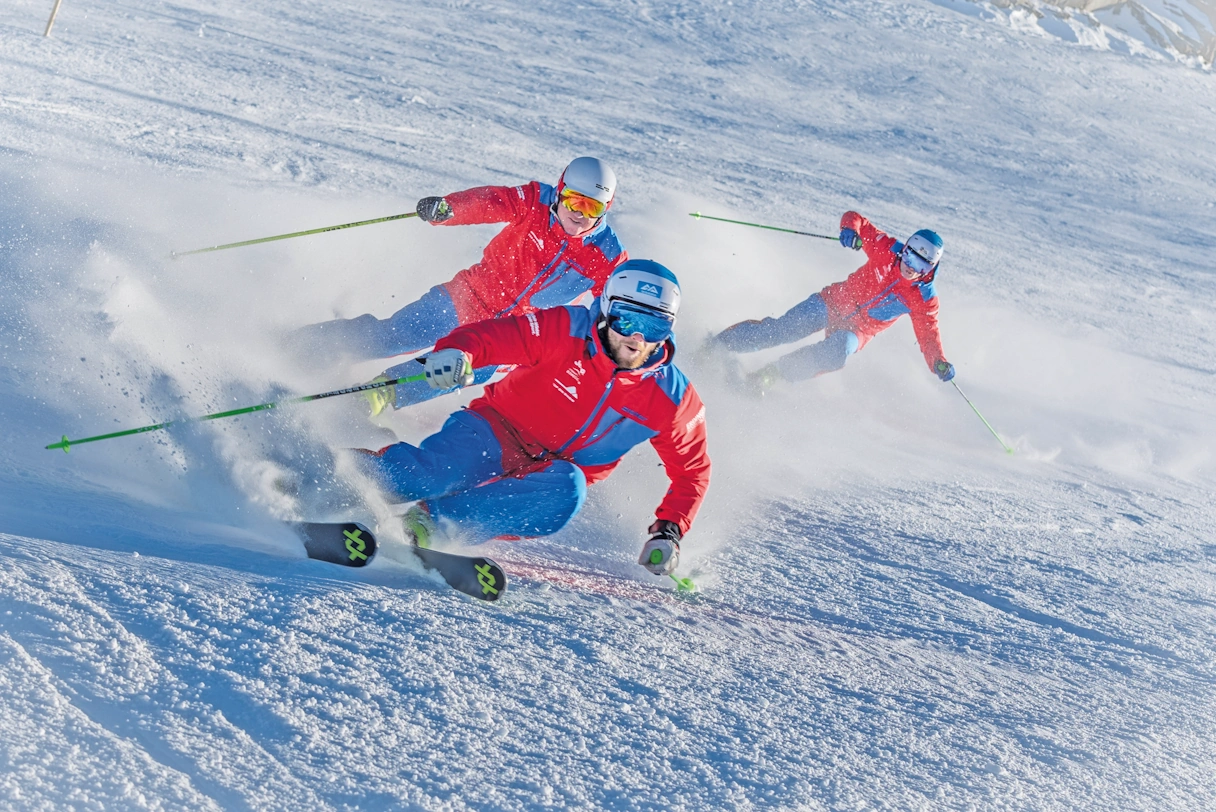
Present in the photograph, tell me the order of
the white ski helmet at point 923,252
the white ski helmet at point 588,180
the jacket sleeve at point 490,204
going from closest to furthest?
the white ski helmet at point 588,180 < the jacket sleeve at point 490,204 < the white ski helmet at point 923,252

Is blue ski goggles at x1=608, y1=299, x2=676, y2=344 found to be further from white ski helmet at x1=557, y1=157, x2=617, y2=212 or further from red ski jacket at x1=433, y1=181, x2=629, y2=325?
red ski jacket at x1=433, y1=181, x2=629, y2=325

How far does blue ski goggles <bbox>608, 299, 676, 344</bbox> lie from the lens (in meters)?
3.73

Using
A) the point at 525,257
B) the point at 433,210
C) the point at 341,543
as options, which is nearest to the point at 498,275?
the point at 525,257

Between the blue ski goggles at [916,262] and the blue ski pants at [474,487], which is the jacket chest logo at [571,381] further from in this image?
the blue ski goggles at [916,262]

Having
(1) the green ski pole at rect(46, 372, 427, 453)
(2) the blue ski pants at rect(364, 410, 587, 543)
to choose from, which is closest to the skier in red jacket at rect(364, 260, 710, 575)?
(2) the blue ski pants at rect(364, 410, 587, 543)

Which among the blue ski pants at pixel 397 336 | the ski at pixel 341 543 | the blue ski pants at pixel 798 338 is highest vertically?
the blue ski pants at pixel 798 338

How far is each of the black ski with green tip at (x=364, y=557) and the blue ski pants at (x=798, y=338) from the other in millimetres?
4526

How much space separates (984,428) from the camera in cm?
870

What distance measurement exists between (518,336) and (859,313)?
15.7 ft

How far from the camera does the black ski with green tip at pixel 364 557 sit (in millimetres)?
3436

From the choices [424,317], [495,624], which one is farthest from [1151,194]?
[495,624]

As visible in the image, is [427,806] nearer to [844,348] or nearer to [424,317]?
[424,317]

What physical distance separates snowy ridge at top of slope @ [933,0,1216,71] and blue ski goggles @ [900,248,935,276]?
2097 centimetres

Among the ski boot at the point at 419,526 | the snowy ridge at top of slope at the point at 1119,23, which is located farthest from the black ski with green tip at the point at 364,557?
the snowy ridge at top of slope at the point at 1119,23
